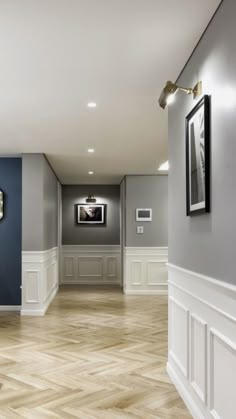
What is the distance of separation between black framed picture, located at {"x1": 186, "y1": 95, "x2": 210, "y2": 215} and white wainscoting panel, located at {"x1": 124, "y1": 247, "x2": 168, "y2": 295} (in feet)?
20.9

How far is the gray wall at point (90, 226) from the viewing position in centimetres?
1160

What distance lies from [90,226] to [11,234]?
4.37 metres

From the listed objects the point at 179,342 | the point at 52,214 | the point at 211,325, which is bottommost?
the point at 179,342

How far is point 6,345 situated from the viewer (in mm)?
5148

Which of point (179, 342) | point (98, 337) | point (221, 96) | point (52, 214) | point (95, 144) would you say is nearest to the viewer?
point (221, 96)

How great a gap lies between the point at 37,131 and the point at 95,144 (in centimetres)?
105

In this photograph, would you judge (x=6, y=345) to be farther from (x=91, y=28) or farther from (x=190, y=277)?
(x=91, y=28)

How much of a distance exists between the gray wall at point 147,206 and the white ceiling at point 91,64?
336cm

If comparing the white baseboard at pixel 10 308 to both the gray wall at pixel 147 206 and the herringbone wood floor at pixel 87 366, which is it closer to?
the herringbone wood floor at pixel 87 366

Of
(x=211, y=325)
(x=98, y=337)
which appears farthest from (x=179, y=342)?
(x=98, y=337)

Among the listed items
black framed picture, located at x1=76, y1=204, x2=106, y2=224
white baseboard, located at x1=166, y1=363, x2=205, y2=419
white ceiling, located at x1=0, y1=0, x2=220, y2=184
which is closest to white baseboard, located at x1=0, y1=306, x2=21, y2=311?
white ceiling, located at x1=0, y1=0, x2=220, y2=184

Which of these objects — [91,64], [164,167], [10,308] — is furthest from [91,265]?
[91,64]

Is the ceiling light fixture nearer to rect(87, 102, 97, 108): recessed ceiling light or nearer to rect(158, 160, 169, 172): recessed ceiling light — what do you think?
rect(87, 102, 97, 108): recessed ceiling light

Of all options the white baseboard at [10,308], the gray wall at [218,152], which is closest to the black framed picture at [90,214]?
the white baseboard at [10,308]
